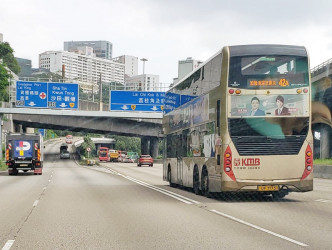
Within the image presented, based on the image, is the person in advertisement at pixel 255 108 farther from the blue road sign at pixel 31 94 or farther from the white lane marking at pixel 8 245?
the blue road sign at pixel 31 94

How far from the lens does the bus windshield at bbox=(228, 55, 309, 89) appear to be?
15016mm

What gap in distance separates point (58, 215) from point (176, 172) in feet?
33.5

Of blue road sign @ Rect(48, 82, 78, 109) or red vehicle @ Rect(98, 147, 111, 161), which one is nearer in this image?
blue road sign @ Rect(48, 82, 78, 109)

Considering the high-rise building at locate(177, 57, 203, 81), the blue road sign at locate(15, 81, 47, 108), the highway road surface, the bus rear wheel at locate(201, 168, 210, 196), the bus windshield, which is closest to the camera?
the highway road surface

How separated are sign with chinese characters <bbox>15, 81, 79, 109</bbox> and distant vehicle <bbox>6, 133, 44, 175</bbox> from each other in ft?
37.4

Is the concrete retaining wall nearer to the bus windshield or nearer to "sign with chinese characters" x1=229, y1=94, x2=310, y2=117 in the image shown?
"sign with chinese characters" x1=229, y1=94, x2=310, y2=117

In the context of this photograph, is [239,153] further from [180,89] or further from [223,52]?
[180,89]

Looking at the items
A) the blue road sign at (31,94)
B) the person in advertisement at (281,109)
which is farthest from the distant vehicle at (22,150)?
the person in advertisement at (281,109)

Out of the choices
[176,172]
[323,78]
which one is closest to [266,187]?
[176,172]

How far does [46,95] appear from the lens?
49875 mm

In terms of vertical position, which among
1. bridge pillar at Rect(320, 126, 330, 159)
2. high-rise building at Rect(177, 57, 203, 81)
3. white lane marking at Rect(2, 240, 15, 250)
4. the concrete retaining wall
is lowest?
white lane marking at Rect(2, 240, 15, 250)

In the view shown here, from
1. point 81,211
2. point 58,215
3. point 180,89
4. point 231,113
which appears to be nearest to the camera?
point 58,215

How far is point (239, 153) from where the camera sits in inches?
595

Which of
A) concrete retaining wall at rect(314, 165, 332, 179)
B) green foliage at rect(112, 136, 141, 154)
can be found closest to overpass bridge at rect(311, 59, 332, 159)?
concrete retaining wall at rect(314, 165, 332, 179)
